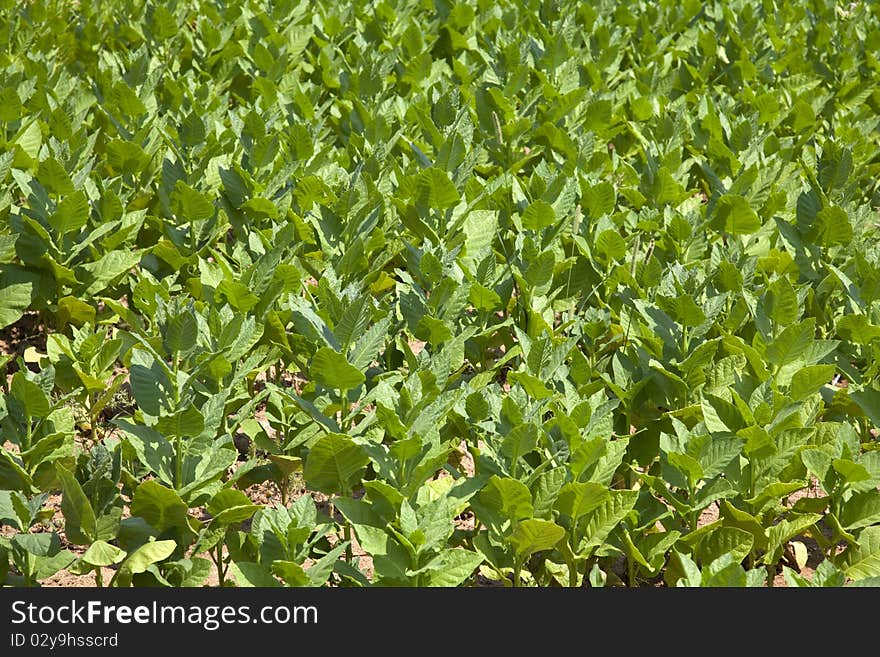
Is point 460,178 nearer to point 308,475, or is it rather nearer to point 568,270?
point 568,270

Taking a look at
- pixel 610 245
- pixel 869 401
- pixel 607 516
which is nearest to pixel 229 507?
pixel 607 516

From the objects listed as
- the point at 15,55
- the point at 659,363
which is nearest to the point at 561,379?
the point at 659,363

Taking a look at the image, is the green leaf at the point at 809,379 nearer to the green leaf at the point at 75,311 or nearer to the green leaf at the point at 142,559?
the green leaf at the point at 142,559

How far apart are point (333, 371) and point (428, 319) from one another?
1.62 feet

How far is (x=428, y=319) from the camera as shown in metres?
3.66

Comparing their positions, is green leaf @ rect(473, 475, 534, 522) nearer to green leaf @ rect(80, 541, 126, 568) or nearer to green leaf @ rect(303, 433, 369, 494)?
green leaf @ rect(303, 433, 369, 494)

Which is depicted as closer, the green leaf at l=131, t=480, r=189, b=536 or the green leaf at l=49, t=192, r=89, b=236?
the green leaf at l=131, t=480, r=189, b=536

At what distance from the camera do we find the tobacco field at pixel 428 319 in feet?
10.3

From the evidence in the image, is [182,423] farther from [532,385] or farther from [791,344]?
[791,344]

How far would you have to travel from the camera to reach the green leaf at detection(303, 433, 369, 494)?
3.21 meters

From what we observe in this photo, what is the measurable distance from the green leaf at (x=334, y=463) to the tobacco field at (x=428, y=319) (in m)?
0.01

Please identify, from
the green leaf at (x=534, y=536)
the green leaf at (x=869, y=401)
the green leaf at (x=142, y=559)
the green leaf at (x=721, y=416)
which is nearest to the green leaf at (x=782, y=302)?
the green leaf at (x=869, y=401)

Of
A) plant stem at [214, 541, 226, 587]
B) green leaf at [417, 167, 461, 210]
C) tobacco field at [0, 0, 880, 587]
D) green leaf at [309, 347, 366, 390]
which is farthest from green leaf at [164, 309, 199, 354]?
green leaf at [417, 167, 461, 210]

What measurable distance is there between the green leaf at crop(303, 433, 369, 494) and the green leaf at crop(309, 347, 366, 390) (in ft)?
0.62
